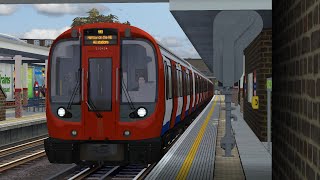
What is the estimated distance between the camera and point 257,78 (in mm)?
16703

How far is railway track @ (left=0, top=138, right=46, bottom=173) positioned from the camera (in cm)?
1254

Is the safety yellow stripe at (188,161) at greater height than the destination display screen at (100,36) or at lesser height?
lesser

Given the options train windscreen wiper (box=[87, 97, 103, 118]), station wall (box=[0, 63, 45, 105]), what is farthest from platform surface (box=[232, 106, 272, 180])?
station wall (box=[0, 63, 45, 105])

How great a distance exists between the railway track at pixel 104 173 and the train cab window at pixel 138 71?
5.60ft

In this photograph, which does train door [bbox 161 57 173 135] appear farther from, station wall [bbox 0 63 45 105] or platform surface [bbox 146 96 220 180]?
station wall [bbox 0 63 45 105]

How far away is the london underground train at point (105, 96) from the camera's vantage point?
9133 mm

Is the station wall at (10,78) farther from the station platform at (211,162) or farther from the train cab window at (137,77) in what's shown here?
the train cab window at (137,77)

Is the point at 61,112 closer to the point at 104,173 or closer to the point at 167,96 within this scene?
the point at 104,173

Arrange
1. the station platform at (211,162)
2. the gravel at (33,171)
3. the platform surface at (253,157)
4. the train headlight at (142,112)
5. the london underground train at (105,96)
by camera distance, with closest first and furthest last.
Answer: the london underground train at (105,96), the train headlight at (142,112), the station platform at (211,162), the platform surface at (253,157), the gravel at (33,171)

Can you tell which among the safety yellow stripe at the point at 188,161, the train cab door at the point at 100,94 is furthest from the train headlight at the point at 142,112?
the safety yellow stripe at the point at 188,161

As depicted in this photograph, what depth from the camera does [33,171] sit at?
11773 mm

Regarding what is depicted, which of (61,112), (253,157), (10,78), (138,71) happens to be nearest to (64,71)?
(61,112)

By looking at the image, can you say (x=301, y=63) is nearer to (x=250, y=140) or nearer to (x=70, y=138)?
(x=70, y=138)

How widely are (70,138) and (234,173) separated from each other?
3154 mm
